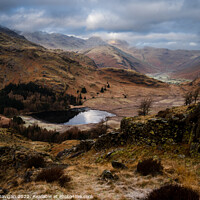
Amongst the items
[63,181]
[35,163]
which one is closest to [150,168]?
[63,181]

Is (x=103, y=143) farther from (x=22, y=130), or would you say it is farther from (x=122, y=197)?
(x=22, y=130)

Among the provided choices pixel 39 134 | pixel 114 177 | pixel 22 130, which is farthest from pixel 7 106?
pixel 114 177

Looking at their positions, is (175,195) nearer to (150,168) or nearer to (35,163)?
(150,168)

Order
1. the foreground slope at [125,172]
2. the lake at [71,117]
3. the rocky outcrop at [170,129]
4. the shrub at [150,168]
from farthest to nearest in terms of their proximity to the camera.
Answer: the lake at [71,117] → the rocky outcrop at [170,129] → the shrub at [150,168] → the foreground slope at [125,172]

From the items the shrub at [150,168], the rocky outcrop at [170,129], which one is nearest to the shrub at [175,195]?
the shrub at [150,168]

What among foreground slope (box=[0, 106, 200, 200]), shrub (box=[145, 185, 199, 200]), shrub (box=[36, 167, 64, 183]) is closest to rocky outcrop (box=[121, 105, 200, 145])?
foreground slope (box=[0, 106, 200, 200])

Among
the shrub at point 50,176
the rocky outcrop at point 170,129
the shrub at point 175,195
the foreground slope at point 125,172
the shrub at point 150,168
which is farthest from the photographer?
the rocky outcrop at point 170,129

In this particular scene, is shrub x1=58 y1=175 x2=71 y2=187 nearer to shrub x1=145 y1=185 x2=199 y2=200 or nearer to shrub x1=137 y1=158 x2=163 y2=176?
shrub x1=137 y1=158 x2=163 y2=176

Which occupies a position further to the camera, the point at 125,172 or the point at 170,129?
the point at 170,129

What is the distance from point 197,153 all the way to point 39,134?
263 feet

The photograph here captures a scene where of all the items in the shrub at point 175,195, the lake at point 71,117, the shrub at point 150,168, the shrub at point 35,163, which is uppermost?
the shrub at point 175,195

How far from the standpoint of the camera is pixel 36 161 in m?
14.2

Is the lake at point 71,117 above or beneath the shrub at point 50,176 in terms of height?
beneath

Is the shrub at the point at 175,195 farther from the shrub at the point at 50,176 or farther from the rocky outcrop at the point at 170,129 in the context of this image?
the rocky outcrop at the point at 170,129
